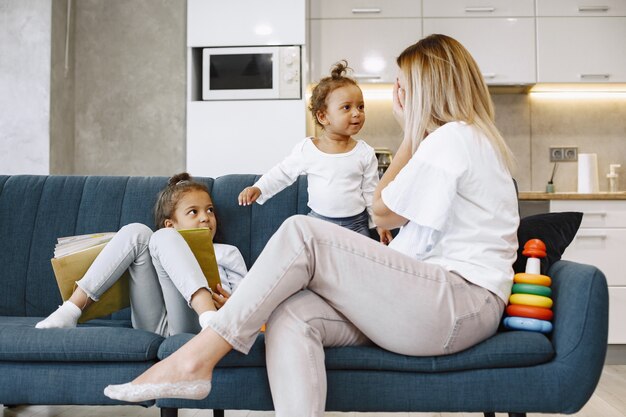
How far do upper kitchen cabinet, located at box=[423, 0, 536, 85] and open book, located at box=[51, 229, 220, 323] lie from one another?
102 inches

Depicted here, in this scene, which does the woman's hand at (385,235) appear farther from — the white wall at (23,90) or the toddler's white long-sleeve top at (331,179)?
the white wall at (23,90)

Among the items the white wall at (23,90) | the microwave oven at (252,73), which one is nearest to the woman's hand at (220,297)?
the microwave oven at (252,73)

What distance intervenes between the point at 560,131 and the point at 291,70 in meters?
1.84

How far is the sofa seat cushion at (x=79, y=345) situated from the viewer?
5.44ft

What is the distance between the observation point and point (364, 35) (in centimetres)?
398

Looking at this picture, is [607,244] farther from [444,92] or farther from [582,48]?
[444,92]

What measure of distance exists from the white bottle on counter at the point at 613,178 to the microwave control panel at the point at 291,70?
80.2 inches

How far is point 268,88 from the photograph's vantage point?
3.91 metres

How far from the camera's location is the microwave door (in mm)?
3898

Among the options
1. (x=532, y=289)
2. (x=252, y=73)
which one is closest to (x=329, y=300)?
(x=532, y=289)

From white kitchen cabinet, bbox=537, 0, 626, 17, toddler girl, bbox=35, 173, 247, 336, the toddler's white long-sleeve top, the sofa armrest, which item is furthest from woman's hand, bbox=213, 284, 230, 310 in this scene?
white kitchen cabinet, bbox=537, 0, 626, 17

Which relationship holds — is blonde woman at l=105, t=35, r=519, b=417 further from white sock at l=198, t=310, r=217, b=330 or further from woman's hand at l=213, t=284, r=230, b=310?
woman's hand at l=213, t=284, r=230, b=310

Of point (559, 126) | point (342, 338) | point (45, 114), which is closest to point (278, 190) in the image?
point (342, 338)

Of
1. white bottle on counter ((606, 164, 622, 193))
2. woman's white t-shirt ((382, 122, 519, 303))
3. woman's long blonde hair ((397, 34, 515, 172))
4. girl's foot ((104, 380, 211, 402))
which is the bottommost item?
girl's foot ((104, 380, 211, 402))
